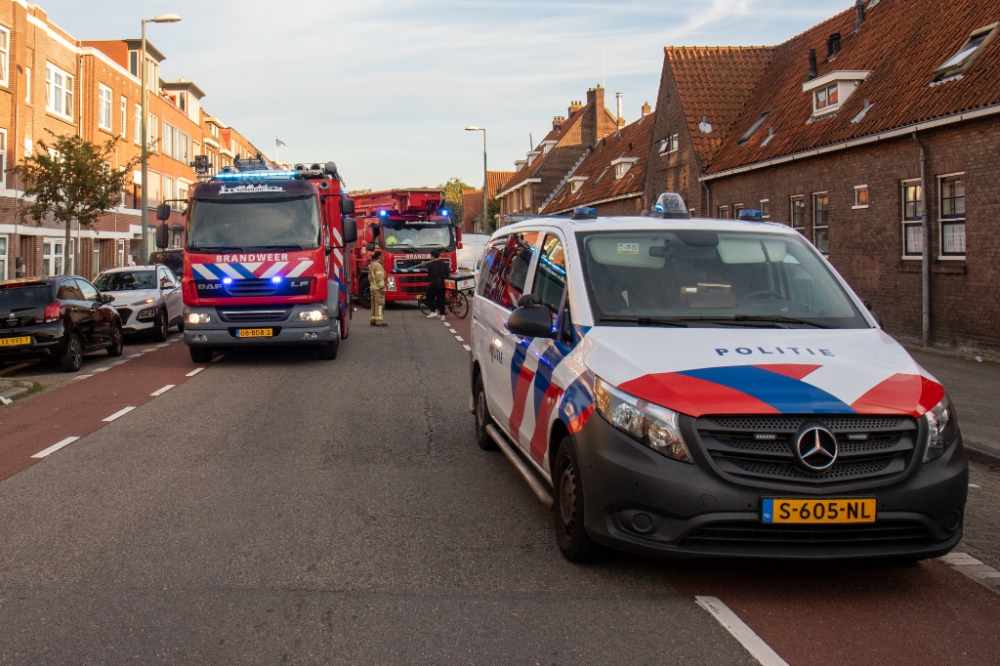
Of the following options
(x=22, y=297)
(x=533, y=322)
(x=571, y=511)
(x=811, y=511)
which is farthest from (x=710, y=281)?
(x=22, y=297)

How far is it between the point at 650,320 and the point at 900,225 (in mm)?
14214

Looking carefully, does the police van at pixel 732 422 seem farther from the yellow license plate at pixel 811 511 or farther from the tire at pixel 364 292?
the tire at pixel 364 292

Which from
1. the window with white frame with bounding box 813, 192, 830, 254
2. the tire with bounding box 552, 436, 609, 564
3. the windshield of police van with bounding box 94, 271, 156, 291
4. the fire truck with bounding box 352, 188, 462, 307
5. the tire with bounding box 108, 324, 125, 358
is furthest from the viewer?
the fire truck with bounding box 352, 188, 462, 307

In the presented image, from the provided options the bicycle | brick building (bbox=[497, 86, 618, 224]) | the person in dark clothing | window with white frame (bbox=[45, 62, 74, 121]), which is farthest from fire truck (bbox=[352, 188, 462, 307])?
brick building (bbox=[497, 86, 618, 224])

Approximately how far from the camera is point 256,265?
14.1 m

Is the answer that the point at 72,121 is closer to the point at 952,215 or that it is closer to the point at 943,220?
the point at 943,220

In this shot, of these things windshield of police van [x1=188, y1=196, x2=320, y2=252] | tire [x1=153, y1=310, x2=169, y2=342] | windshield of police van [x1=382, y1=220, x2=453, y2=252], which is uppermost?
windshield of police van [x1=382, y1=220, x2=453, y2=252]

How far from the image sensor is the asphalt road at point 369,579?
3885 millimetres

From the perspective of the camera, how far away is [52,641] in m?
3.91

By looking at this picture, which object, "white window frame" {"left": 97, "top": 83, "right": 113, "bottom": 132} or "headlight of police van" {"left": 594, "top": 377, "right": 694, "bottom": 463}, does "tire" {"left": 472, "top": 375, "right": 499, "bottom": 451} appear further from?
"white window frame" {"left": 97, "top": 83, "right": 113, "bottom": 132}

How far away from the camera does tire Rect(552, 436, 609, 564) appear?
479 cm

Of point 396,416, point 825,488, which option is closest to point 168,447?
point 396,416

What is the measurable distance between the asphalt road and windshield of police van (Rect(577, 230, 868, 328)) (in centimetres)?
133

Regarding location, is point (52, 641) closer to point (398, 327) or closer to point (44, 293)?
point (44, 293)
